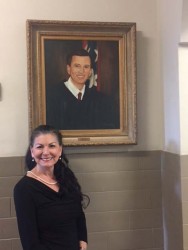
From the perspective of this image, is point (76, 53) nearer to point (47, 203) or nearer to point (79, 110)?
point (79, 110)

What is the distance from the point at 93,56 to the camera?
2164mm

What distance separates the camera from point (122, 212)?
2205mm

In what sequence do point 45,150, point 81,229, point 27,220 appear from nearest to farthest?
point 27,220, point 45,150, point 81,229

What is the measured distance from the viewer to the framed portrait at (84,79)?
2.09m

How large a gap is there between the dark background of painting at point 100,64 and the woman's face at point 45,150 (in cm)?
45

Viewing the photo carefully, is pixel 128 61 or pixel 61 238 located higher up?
pixel 128 61

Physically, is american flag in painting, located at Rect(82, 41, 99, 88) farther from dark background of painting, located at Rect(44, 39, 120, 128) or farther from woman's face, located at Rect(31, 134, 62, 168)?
woman's face, located at Rect(31, 134, 62, 168)

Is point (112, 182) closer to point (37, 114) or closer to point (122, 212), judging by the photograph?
point (122, 212)

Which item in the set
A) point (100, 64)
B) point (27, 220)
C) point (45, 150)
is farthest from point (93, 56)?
point (27, 220)

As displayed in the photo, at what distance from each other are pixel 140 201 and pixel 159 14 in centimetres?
119

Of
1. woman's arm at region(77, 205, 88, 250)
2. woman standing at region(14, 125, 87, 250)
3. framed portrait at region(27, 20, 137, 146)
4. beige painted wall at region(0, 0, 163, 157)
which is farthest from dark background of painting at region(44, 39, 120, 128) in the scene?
woman's arm at region(77, 205, 88, 250)

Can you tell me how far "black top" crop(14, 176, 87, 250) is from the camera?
1.63 metres

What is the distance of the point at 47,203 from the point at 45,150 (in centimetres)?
26

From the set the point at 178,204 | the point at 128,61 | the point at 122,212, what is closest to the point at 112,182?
the point at 122,212
